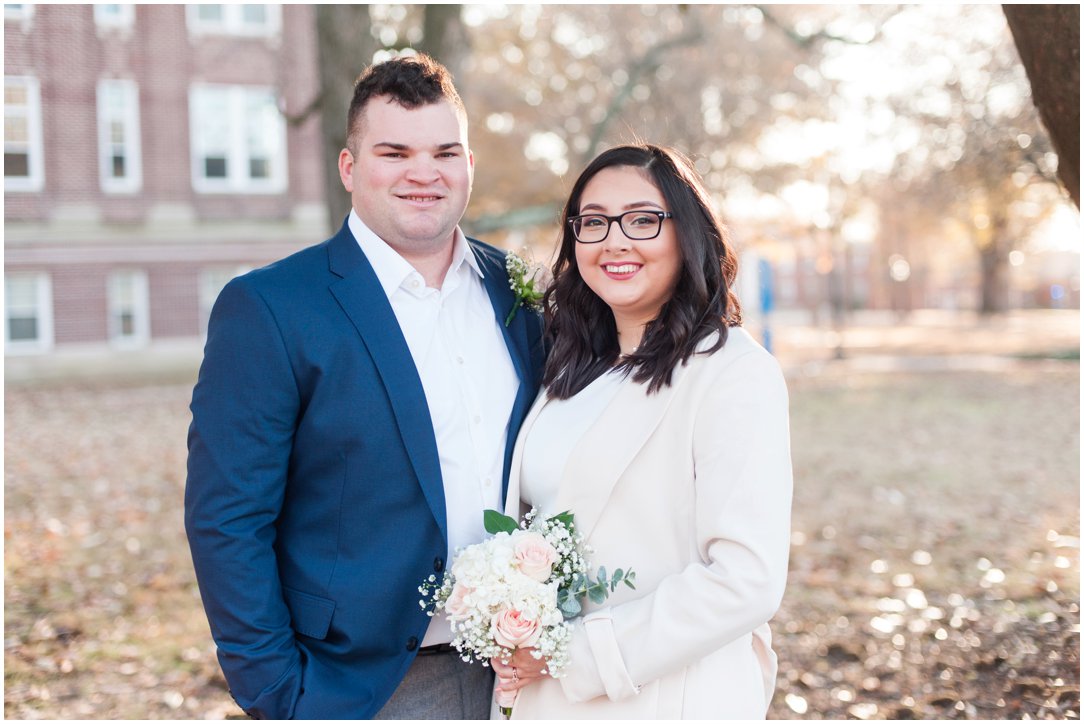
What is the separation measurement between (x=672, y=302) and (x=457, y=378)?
77 cm

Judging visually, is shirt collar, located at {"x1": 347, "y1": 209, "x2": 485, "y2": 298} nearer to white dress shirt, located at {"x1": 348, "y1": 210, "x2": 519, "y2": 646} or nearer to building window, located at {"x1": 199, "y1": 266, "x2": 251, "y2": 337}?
white dress shirt, located at {"x1": 348, "y1": 210, "x2": 519, "y2": 646}

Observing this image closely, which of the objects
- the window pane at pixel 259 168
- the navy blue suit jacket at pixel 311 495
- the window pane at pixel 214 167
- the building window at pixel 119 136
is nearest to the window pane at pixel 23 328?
the building window at pixel 119 136

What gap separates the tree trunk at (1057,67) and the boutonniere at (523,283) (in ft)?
8.18

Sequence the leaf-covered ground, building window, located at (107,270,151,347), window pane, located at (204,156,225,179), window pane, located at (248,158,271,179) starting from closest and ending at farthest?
the leaf-covered ground → building window, located at (107,270,151,347) → window pane, located at (204,156,225,179) → window pane, located at (248,158,271,179)

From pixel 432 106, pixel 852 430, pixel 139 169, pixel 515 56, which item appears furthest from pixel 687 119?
pixel 432 106

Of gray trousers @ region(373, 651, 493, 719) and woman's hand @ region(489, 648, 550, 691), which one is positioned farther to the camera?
gray trousers @ region(373, 651, 493, 719)

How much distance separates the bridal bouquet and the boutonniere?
3.12 ft

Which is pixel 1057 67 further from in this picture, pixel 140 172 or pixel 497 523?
pixel 140 172

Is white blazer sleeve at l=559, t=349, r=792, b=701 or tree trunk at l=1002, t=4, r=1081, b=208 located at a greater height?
tree trunk at l=1002, t=4, r=1081, b=208

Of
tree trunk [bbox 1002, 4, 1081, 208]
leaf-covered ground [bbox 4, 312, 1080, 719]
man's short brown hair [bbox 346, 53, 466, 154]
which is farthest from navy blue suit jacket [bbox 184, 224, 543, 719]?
tree trunk [bbox 1002, 4, 1081, 208]

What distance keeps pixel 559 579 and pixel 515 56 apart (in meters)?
21.1

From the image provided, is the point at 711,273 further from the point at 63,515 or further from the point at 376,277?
the point at 63,515

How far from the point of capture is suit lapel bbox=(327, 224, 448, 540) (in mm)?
2865

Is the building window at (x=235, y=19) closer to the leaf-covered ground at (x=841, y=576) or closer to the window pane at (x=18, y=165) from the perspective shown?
the window pane at (x=18, y=165)
